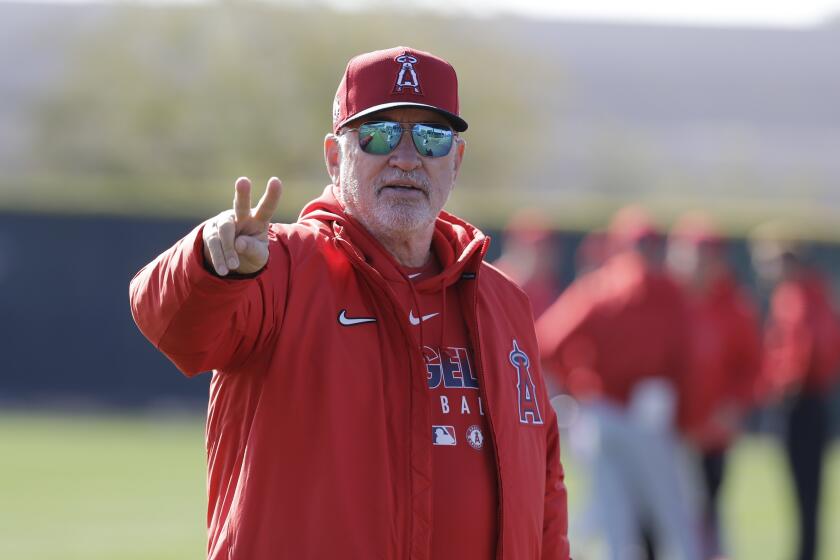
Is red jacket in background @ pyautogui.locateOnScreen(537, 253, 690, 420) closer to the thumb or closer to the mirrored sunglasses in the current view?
the mirrored sunglasses

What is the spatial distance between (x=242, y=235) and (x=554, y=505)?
1440mm

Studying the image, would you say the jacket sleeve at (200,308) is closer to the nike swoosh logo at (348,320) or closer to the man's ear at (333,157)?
the nike swoosh logo at (348,320)

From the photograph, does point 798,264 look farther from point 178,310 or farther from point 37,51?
point 37,51

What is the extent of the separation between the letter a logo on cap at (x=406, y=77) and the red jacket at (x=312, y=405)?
39cm

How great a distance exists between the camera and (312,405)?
12.0 feet

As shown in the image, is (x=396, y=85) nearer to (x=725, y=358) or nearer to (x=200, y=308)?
(x=200, y=308)

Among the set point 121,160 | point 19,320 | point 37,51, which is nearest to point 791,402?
point 19,320

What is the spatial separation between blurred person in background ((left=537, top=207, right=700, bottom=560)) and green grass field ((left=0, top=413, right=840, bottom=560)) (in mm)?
2099

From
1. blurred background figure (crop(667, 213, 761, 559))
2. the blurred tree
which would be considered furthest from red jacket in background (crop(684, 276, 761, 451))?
the blurred tree

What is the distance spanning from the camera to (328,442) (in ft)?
11.9

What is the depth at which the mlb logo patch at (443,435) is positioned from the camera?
3826 millimetres

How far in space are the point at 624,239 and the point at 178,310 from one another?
6.64m

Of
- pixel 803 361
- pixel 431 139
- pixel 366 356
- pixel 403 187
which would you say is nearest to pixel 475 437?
pixel 366 356

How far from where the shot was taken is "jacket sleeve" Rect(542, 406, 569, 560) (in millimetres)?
4273
